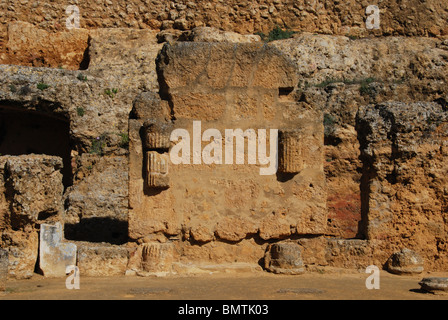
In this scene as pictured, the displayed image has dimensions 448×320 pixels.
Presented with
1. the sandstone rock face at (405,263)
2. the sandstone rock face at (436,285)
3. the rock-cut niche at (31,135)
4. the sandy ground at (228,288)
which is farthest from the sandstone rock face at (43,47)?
the sandstone rock face at (436,285)

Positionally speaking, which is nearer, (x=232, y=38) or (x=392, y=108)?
(x=392, y=108)

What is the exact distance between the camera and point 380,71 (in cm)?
A: 1481

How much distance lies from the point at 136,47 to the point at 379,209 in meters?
8.57

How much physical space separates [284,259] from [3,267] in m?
2.80

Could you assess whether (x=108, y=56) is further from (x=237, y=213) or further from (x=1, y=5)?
(x=237, y=213)

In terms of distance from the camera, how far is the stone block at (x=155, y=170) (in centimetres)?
777

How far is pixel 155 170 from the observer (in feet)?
25.5

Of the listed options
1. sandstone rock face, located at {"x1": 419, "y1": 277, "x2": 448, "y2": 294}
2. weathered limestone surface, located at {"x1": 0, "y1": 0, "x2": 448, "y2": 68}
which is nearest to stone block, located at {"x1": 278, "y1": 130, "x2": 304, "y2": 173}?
sandstone rock face, located at {"x1": 419, "y1": 277, "x2": 448, "y2": 294}

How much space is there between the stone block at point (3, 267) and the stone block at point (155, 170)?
158 cm

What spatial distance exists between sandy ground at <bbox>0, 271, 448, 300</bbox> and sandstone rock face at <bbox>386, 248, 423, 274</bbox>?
9 cm

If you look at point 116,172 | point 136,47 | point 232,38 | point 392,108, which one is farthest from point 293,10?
point 392,108

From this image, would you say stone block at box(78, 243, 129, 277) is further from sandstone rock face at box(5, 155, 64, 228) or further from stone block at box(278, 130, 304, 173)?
stone block at box(278, 130, 304, 173)

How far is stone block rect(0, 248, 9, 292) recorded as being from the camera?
22.7 feet

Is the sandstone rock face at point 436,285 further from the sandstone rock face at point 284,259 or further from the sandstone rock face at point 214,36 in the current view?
the sandstone rock face at point 214,36
